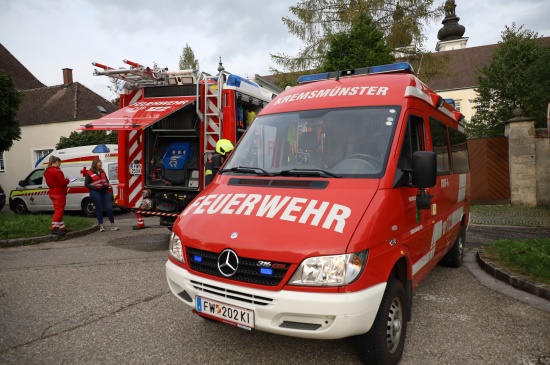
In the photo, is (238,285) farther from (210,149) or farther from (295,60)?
(295,60)

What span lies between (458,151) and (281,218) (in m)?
3.92

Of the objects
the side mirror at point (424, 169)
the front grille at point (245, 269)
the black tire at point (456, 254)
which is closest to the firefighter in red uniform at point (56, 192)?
the front grille at point (245, 269)

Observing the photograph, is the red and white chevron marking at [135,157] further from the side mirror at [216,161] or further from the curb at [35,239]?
the side mirror at [216,161]

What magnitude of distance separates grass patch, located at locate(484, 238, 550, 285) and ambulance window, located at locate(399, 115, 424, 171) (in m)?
2.65

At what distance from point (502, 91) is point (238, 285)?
23.7 metres

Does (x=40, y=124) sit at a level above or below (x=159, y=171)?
above

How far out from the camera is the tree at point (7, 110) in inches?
444

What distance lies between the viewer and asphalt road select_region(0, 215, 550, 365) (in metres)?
3.28

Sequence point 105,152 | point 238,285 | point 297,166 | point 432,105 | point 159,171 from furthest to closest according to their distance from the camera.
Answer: point 105,152
point 159,171
point 432,105
point 297,166
point 238,285

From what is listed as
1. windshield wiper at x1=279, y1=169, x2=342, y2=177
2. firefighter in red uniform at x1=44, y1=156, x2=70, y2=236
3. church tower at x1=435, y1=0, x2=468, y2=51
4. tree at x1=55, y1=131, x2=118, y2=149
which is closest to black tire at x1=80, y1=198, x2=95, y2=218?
firefighter in red uniform at x1=44, y1=156, x2=70, y2=236

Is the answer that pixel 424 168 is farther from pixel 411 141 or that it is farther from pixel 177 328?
pixel 177 328

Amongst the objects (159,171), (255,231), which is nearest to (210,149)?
(159,171)

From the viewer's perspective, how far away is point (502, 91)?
21.9 metres

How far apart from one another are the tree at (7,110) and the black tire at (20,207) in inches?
136
